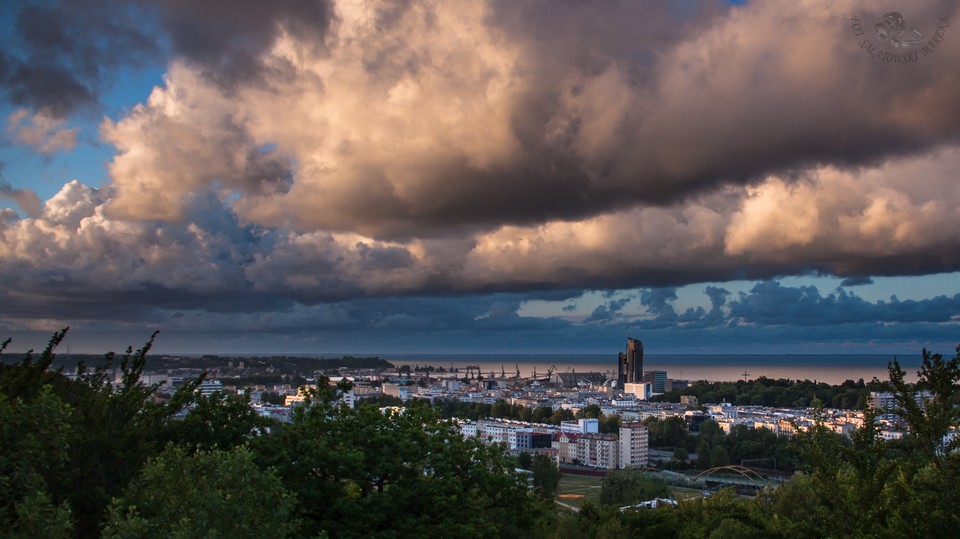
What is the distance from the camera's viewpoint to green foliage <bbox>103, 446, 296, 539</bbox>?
6695 mm

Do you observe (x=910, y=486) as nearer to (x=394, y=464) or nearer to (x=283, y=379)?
(x=394, y=464)

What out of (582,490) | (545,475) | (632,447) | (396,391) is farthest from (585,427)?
(396,391)

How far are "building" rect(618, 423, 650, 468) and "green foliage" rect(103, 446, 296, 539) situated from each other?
69493 mm

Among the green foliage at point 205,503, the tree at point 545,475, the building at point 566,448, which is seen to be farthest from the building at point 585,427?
the green foliage at point 205,503

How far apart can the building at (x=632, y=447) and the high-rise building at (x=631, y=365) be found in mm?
106492

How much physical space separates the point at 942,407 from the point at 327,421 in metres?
10.5

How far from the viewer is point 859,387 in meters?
119

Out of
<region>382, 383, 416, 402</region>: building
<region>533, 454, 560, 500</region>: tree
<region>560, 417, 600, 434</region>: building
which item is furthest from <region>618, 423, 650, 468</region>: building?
<region>382, 383, 416, 402</region>: building

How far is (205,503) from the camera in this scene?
683cm

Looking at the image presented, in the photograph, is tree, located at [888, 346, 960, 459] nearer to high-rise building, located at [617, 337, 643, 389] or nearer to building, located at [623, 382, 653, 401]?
building, located at [623, 382, 653, 401]

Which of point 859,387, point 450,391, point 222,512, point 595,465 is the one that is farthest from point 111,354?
point 450,391

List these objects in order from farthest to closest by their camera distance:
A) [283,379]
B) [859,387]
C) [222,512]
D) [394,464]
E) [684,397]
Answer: [283,379] < [684,397] < [859,387] < [394,464] < [222,512]

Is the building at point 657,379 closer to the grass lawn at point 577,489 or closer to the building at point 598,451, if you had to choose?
the building at point 598,451

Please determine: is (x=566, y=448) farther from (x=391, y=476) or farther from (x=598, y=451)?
(x=391, y=476)
